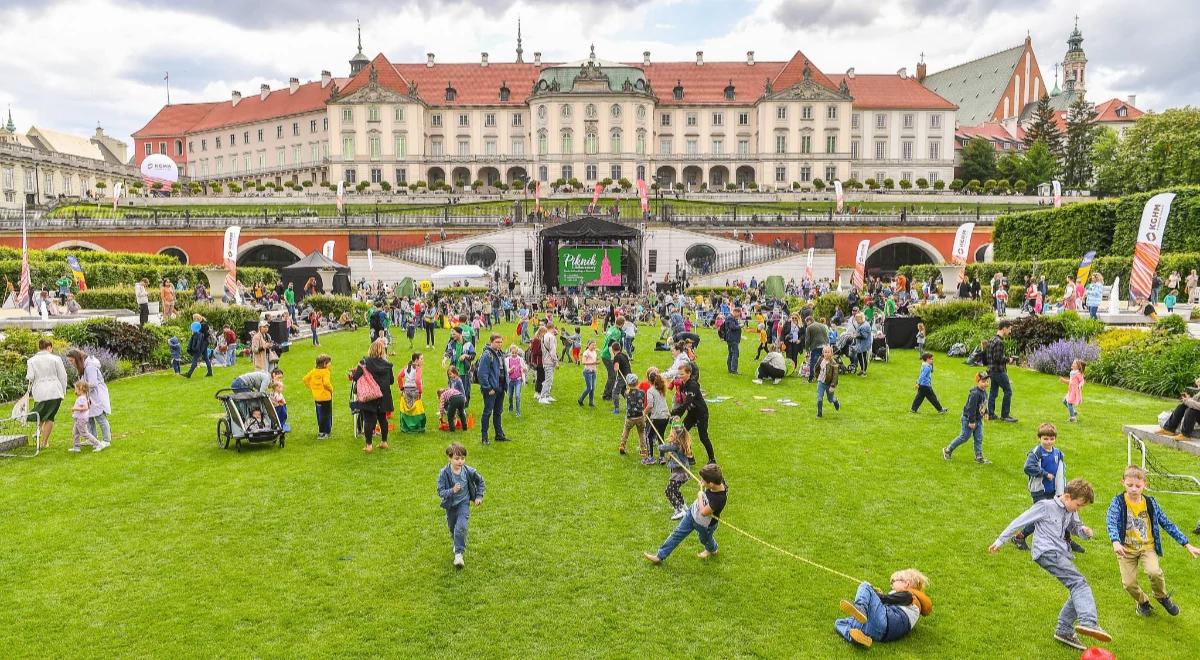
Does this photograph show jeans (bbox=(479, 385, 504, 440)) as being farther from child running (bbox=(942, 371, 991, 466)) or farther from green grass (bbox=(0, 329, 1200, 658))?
child running (bbox=(942, 371, 991, 466))

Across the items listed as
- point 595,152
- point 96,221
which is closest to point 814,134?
point 595,152

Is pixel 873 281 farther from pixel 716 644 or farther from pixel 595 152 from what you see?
pixel 595 152

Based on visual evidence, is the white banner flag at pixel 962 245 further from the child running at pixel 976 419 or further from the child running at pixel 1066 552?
the child running at pixel 1066 552

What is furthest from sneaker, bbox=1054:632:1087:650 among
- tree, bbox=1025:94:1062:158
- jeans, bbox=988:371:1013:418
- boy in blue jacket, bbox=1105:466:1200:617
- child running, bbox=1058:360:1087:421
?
tree, bbox=1025:94:1062:158

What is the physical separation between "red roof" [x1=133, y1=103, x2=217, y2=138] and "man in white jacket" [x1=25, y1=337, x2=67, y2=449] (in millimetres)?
95871

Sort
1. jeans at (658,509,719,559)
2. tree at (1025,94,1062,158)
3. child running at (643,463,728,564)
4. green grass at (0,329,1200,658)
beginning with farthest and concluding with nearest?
1. tree at (1025,94,1062,158)
2. jeans at (658,509,719,559)
3. child running at (643,463,728,564)
4. green grass at (0,329,1200,658)

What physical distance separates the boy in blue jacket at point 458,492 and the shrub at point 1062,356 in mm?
15587

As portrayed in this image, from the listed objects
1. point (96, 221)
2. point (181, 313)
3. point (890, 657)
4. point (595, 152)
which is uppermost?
point (595, 152)

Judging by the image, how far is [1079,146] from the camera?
256 feet

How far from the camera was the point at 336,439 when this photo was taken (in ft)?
40.8

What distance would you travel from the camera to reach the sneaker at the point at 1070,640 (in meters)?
6.18

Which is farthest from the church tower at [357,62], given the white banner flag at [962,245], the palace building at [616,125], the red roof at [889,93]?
the white banner flag at [962,245]

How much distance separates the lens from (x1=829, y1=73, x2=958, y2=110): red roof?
80.5 m

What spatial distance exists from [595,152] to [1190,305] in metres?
57.7
